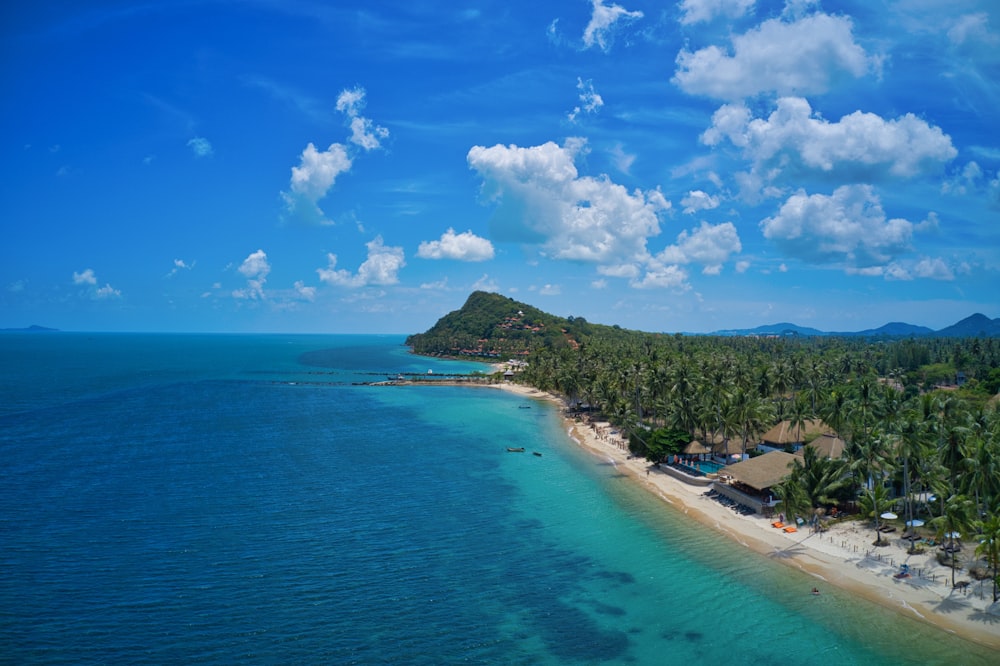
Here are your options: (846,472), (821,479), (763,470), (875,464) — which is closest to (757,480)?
(763,470)

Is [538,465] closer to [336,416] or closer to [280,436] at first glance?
[280,436]

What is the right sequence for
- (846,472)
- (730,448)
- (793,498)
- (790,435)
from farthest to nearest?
(730,448) < (790,435) < (846,472) < (793,498)

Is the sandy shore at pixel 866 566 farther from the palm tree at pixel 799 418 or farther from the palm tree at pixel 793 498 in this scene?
the palm tree at pixel 799 418

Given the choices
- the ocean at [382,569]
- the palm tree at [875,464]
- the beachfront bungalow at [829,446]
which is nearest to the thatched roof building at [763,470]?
the beachfront bungalow at [829,446]

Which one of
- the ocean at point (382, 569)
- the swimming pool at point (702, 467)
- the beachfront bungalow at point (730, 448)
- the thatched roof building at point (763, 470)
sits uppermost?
the thatched roof building at point (763, 470)

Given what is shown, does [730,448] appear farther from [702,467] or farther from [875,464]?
[875,464]

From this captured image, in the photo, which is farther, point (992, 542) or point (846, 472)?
point (846, 472)
